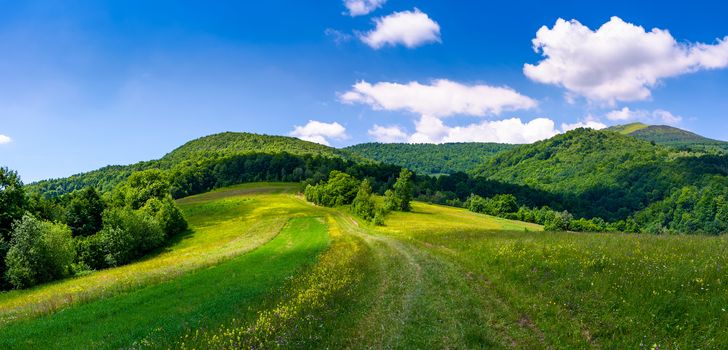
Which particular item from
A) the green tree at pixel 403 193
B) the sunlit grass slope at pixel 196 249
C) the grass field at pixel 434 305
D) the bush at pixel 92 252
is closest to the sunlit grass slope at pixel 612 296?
the grass field at pixel 434 305

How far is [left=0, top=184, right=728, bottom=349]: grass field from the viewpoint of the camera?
11.5 meters

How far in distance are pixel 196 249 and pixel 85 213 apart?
1008 inches

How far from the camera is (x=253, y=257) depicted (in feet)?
126

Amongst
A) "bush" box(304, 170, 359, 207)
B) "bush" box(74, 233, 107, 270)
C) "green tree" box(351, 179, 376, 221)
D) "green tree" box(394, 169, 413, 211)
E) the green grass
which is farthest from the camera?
"green tree" box(394, 169, 413, 211)

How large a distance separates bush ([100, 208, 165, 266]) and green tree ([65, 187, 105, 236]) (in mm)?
9100

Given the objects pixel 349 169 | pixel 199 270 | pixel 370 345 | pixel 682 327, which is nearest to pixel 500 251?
pixel 682 327

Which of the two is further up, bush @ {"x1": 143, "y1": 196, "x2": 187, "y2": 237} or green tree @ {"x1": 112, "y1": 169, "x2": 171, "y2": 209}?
green tree @ {"x1": 112, "y1": 169, "x2": 171, "y2": 209}

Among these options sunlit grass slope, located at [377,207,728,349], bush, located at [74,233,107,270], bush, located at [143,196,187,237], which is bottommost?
bush, located at [74,233,107,270]

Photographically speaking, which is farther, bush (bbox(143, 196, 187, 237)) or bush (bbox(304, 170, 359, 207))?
bush (bbox(304, 170, 359, 207))

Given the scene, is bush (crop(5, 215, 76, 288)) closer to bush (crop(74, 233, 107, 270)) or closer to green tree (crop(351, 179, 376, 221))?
bush (crop(74, 233, 107, 270))

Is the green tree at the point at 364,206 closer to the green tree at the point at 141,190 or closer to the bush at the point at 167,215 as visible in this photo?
the bush at the point at 167,215

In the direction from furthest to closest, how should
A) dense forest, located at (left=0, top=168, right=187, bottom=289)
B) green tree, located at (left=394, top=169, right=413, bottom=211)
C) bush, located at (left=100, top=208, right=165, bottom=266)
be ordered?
green tree, located at (left=394, top=169, right=413, bottom=211)
bush, located at (left=100, top=208, right=165, bottom=266)
dense forest, located at (left=0, top=168, right=187, bottom=289)

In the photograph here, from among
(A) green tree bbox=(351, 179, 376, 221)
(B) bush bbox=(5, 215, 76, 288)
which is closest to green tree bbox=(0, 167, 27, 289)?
(B) bush bbox=(5, 215, 76, 288)

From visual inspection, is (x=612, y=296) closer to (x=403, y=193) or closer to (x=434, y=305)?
(x=434, y=305)
